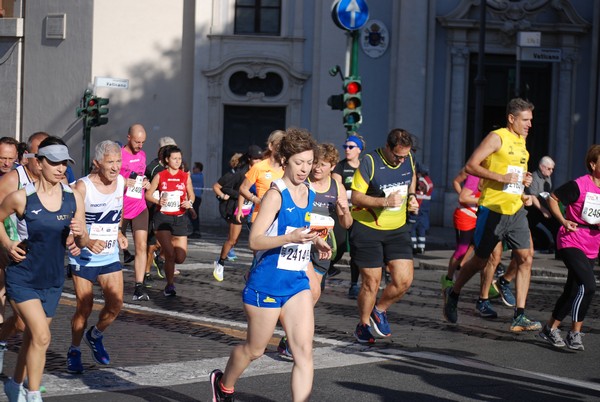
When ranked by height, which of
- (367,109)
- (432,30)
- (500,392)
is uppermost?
(432,30)

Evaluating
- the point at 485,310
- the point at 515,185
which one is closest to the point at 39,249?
the point at 515,185

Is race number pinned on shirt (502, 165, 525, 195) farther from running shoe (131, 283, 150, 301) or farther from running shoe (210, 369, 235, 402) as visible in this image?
running shoe (210, 369, 235, 402)

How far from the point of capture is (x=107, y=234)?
8.97 m

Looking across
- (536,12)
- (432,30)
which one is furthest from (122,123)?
(536,12)

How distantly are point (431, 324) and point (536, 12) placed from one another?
69.1ft

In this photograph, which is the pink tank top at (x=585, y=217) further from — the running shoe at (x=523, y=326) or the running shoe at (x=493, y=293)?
the running shoe at (x=493, y=293)

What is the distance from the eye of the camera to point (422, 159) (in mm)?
31188

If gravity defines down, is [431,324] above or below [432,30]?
below

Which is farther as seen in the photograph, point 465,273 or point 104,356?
point 465,273

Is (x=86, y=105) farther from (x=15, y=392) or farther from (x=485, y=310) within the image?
(x=15, y=392)

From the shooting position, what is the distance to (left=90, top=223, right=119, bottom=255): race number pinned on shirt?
8.89 meters

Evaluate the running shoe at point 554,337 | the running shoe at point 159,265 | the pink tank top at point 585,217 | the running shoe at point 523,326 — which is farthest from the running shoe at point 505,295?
the running shoe at point 159,265

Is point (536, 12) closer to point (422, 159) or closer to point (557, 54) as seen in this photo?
point (422, 159)

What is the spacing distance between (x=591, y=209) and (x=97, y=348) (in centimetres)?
420
